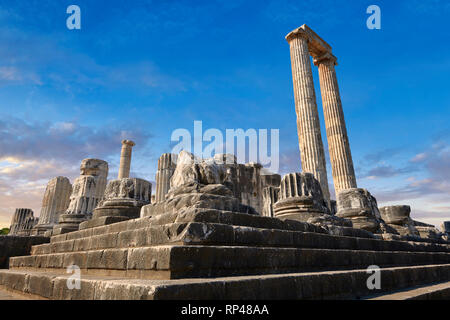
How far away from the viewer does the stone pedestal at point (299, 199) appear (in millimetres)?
7413

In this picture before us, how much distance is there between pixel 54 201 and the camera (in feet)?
42.9

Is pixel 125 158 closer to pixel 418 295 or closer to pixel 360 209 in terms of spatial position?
pixel 360 209

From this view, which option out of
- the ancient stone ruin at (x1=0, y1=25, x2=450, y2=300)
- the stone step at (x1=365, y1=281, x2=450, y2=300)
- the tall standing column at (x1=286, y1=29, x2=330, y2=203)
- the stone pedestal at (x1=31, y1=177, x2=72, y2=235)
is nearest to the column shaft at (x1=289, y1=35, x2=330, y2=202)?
the tall standing column at (x1=286, y1=29, x2=330, y2=203)

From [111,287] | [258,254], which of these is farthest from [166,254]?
[258,254]

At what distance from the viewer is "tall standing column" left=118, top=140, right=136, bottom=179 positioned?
27297 mm

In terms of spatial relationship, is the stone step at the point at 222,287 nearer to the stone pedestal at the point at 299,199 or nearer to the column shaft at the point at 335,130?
the stone pedestal at the point at 299,199

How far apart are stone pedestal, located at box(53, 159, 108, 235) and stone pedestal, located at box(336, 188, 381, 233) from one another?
8951 millimetres

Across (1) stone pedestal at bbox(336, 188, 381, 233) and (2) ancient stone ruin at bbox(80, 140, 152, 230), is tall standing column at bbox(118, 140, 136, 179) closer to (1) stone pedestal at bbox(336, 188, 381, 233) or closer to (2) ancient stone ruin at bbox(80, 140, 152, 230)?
(2) ancient stone ruin at bbox(80, 140, 152, 230)

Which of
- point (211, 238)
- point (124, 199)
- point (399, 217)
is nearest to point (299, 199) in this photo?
point (211, 238)

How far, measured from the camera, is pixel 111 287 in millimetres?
2205

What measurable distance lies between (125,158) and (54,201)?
1518cm

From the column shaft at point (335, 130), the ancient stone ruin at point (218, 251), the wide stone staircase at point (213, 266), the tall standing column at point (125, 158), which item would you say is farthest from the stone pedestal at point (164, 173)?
the tall standing column at point (125, 158)
